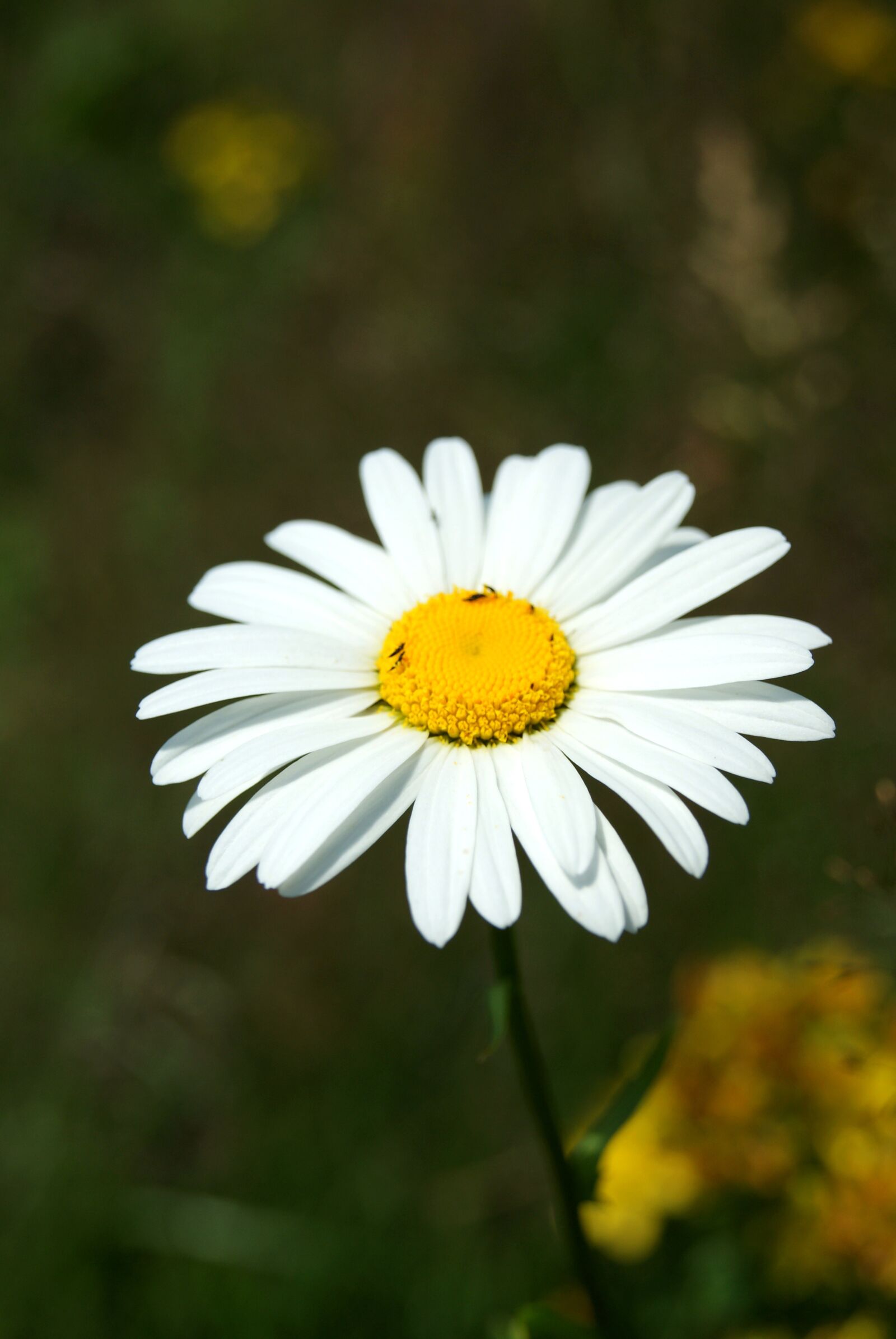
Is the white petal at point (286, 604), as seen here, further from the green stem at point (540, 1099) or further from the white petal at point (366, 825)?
the green stem at point (540, 1099)

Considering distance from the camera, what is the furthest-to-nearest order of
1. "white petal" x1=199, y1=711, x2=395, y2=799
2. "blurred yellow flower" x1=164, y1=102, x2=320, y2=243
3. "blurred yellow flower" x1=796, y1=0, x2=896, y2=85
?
"blurred yellow flower" x1=164, y1=102, x2=320, y2=243 → "blurred yellow flower" x1=796, y1=0, x2=896, y2=85 → "white petal" x1=199, y1=711, x2=395, y2=799

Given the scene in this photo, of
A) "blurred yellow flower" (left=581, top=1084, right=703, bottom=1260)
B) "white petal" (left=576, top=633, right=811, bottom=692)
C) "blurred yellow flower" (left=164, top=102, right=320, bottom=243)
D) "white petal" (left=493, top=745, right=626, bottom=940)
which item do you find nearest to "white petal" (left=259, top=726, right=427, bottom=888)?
"white petal" (left=493, top=745, right=626, bottom=940)

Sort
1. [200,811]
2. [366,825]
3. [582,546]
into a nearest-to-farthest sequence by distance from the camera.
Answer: [366,825] < [200,811] < [582,546]

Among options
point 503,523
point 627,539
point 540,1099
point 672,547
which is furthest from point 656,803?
point 503,523

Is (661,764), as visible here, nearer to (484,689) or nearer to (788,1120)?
(484,689)

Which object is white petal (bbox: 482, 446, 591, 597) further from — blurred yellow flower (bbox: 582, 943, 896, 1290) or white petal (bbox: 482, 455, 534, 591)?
blurred yellow flower (bbox: 582, 943, 896, 1290)

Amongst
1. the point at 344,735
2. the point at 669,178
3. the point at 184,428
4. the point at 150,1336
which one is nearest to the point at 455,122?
the point at 669,178

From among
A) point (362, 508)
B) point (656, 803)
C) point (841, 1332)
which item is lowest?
point (841, 1332)
